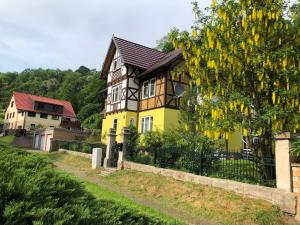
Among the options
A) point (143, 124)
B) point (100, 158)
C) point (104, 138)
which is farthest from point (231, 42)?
point (104, 138)

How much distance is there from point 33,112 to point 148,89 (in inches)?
1480

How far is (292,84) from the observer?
9.40 meters

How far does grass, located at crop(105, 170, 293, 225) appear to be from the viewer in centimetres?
771

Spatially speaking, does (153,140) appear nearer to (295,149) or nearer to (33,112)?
(295,149)

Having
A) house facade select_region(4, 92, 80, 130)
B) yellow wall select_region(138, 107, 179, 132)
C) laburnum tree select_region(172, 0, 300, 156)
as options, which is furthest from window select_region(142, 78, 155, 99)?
house facade select_region(4, 92, 80, 130)

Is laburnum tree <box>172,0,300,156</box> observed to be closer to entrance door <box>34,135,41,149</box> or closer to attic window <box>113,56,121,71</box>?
attic window <box>113,56,121,71</box>

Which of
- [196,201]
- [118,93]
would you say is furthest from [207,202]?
[118,93]

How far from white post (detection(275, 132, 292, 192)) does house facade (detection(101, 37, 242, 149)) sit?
1333 centimetres

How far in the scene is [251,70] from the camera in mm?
10141

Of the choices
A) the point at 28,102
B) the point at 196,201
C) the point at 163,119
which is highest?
the point at 28,102

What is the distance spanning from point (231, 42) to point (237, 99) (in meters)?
2.17

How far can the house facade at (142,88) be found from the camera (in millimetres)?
23141

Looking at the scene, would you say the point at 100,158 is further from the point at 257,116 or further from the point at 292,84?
the point at 292,84

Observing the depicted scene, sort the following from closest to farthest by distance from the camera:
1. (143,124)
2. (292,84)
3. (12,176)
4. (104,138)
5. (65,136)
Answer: (12,176) < (292,84) < (143,124) < (104,138) < (65,136)
